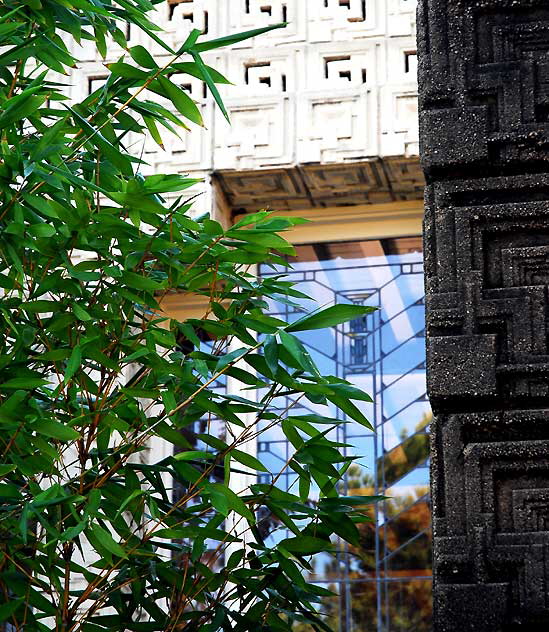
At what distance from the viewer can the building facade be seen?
13.9 feet

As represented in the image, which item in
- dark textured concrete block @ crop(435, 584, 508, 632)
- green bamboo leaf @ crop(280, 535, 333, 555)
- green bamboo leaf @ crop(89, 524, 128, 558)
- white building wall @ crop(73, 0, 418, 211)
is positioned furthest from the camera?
white building wall @ crop(73, 0, 418, 211)

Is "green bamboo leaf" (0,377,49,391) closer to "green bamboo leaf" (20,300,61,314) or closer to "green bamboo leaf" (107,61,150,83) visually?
"green bamboo leaf" (20,300,61,314)

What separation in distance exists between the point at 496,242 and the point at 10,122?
3.88ft

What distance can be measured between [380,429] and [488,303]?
2636 millimetres

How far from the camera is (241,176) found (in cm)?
450

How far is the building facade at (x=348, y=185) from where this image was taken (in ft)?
13.9

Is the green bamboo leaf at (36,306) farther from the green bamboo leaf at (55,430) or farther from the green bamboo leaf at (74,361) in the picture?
the green bamboo leaf at (55,430)

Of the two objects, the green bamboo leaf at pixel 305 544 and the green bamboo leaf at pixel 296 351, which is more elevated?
the green bamboo leaf at pixel 296 351

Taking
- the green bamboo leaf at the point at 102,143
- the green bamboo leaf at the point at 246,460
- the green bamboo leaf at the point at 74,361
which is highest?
the green bamboo leaf at the point at 102,143

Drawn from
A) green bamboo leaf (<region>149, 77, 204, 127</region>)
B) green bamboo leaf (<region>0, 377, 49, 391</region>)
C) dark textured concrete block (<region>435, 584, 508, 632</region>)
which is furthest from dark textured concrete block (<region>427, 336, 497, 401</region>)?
green bamboo leaf (<region>149, 77, 204, 127</region>)

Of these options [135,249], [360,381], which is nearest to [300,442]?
[135,249]

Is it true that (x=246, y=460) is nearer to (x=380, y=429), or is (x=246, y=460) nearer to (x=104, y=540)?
(x=104, y=540)

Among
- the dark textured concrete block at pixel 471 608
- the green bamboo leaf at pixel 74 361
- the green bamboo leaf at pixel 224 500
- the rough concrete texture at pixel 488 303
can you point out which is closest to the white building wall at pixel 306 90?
the green bamboo leaf at pixel 74 361

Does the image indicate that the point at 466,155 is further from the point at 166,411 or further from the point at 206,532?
the point at 206,532
